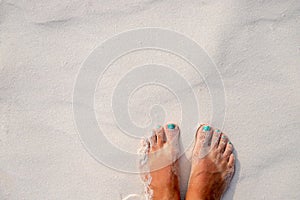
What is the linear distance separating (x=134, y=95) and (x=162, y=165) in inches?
21.5

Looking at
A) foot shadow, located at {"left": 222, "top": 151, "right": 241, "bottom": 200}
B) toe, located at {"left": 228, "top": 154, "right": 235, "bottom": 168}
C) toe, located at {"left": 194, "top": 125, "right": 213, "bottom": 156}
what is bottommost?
foot shadow, located at {"left": 222, "top": 151, "right": 241, "bottom": 200}

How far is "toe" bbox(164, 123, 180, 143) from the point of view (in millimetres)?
2035

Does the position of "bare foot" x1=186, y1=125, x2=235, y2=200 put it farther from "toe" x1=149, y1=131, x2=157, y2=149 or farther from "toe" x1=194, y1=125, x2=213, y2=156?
"toe" x1=149, y1=131, x2=157, y2=149

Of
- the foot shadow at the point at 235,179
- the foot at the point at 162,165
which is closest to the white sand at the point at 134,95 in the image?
the foot shadow at the point at 235,179

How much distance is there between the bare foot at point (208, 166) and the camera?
6.69 ft

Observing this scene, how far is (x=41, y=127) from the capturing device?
2055 millimetres

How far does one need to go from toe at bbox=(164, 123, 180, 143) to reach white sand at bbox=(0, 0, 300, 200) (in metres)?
0.06

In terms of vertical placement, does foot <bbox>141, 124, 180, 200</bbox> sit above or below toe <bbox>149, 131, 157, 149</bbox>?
Answer: below

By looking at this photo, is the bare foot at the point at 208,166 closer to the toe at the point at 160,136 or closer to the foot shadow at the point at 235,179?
the foot shadow at the point at 235,179

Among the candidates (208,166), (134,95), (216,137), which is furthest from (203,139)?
(134,95)

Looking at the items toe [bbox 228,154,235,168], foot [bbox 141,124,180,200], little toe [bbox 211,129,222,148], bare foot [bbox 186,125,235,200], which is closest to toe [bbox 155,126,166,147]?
foot [bbox 141,124,180,200]

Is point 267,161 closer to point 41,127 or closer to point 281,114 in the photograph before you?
point 281,114

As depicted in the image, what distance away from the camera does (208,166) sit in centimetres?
211

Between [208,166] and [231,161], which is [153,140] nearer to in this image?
[208,166]
